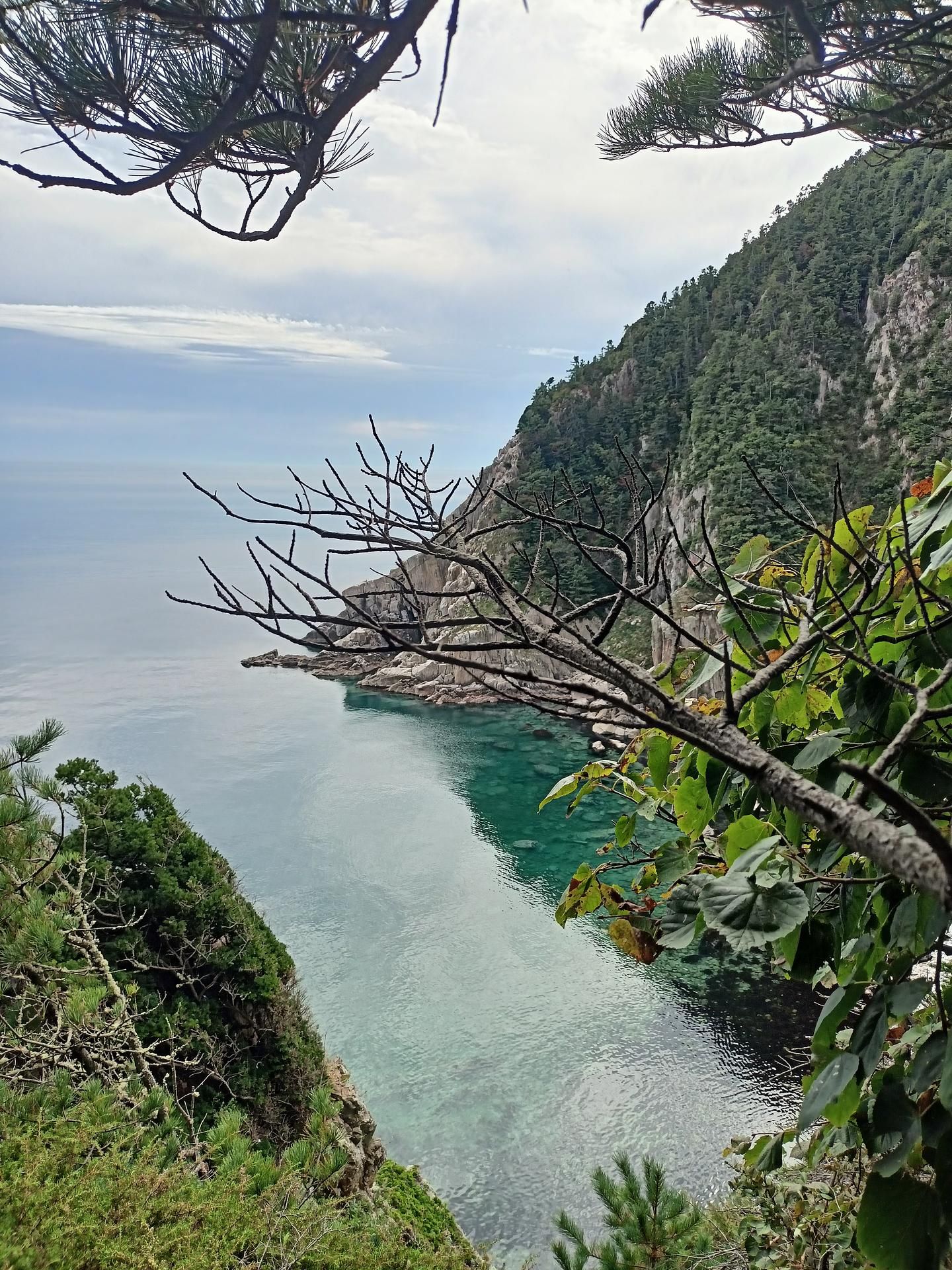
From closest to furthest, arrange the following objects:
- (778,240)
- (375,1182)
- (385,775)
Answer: (375,1182), (385,775), (778,240)

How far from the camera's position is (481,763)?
67.1ft

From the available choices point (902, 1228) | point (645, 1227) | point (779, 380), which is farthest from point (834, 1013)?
point (779, 380)

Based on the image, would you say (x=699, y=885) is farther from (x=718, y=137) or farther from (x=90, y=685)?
(x=90, y=685)

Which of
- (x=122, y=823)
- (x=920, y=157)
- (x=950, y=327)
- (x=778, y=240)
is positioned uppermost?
(x=920, y=157)

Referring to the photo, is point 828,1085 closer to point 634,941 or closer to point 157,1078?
point 634,941

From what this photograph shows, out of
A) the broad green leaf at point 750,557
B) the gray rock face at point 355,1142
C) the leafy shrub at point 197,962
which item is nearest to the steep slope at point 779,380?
the leafy shrub at point 197,962

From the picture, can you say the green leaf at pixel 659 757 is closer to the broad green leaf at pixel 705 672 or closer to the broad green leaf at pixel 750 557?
the broad green leaf at pixel 705 672

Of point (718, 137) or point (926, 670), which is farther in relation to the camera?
point (718, 137)

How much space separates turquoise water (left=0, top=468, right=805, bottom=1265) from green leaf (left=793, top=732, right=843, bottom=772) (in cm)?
101

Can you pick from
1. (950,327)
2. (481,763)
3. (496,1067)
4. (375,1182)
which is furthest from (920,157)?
(375,1182)

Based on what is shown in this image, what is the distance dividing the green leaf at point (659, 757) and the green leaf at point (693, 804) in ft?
0.11

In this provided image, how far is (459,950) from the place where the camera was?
11.8 meters

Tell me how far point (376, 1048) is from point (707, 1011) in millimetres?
4397

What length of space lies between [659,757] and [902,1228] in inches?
21.5
